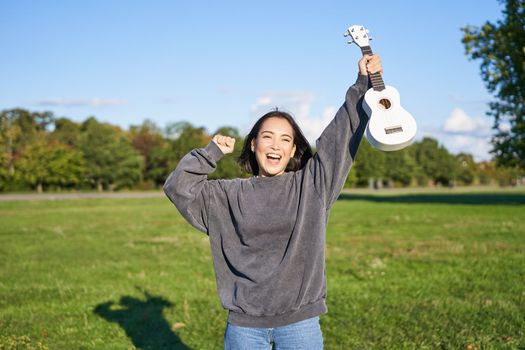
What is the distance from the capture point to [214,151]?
2979mm

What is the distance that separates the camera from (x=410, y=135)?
2.65 m

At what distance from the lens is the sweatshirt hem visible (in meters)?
2.83

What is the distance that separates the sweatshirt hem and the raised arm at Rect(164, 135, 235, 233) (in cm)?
60

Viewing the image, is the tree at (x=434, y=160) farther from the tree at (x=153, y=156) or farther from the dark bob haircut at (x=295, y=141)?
the dark bob haircut at (x=295, y=141)

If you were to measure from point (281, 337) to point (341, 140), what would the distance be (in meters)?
1.07

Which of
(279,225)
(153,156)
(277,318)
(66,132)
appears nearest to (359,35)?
(279,225)

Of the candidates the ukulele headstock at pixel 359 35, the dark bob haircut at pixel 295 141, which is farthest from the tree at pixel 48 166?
the ukulele headstock at pixel 359 35

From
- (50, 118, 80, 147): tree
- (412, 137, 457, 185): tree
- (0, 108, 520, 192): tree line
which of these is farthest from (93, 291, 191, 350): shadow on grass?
(412, 137, 457, 185): tree

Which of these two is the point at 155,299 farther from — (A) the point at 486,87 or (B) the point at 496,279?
(A) the point at 486,87

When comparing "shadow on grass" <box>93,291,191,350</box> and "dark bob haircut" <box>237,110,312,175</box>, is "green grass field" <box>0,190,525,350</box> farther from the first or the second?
"dark bob haircut" <box>237,110,312,175</box>

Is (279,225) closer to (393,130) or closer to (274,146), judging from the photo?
(274,146)

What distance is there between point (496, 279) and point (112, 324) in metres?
5.67

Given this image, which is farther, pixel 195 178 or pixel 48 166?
pixel 48 166

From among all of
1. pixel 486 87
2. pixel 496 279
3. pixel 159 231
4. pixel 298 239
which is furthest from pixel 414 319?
pixel 486 87
